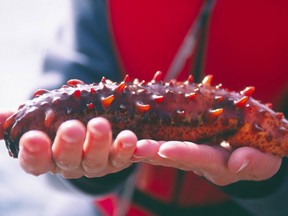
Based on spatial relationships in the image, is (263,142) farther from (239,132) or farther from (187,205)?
(187,205)

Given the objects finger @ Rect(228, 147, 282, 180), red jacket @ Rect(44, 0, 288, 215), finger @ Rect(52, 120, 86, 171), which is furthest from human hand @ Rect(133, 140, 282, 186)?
red jacket @ Rect(44, 0, 288, 215)

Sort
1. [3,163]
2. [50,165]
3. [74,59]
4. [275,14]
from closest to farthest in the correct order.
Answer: [50,165] → [275,14] → [74,59] → [3,163]

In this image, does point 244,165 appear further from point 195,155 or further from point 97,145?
point 97,145

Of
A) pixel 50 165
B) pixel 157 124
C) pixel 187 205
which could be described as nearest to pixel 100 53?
pixel 187 205

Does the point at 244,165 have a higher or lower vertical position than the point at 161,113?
lower

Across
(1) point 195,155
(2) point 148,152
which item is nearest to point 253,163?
(1) point 195,155

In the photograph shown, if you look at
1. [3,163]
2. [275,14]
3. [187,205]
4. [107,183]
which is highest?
[275,14]

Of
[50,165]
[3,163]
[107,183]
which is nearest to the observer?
[50,165]
